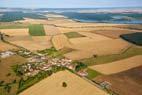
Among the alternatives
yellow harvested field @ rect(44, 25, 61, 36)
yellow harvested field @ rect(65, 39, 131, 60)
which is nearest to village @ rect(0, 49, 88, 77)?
yellow harvested field @ rect(65, 39, 131, 60)

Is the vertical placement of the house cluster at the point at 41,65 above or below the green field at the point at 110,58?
below

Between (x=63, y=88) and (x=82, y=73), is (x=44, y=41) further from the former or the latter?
(x=63, y=88)

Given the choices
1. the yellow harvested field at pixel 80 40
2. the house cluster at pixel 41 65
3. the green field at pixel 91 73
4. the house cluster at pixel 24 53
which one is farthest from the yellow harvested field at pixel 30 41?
the green field at pixel 91 73

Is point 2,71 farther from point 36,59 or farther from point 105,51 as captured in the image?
point 105,51

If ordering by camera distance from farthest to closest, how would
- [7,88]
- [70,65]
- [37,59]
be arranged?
1. [37,59]
2. [70,65]
3. [7,88]

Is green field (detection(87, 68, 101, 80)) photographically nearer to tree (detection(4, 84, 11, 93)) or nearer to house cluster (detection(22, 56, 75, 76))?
house cluster (detection(22, 56, 75, 76))

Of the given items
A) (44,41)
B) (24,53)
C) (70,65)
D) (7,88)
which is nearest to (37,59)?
(24,53)

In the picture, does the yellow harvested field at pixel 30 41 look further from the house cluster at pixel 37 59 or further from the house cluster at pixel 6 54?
the house cluster at pixel 37 59
